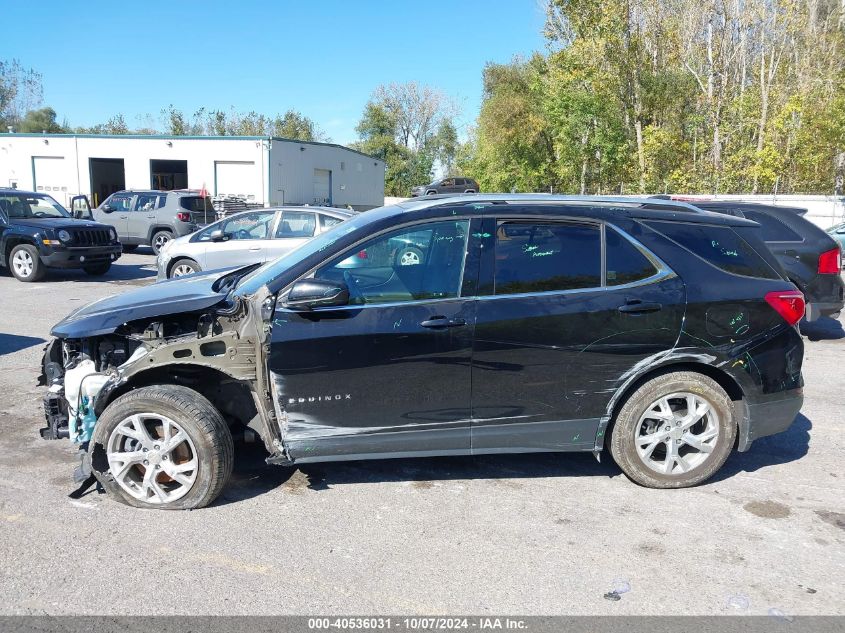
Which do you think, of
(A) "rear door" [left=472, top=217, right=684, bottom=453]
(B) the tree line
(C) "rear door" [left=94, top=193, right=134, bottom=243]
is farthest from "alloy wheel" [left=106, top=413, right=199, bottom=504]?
(B) the tree line

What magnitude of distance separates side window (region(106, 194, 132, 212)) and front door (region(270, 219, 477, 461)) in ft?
56.3

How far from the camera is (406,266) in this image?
405 centimetres

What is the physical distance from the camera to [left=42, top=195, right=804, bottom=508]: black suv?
383 cm

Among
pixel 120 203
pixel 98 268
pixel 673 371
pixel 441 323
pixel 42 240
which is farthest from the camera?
pixel 120 203

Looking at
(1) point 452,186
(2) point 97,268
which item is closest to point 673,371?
(2) point 97,268

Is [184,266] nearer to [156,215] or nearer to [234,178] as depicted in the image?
[156,215]

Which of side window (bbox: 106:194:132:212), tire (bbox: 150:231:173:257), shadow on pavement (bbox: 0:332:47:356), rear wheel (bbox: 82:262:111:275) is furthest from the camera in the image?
side window (bbox: 106:194:132:212)

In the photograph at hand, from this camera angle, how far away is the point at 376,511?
3.94 meters

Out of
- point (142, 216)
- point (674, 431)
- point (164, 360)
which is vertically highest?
point (142, 216)

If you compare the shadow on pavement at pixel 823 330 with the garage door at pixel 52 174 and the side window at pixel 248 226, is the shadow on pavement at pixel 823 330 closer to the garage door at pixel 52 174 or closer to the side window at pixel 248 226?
the side window at pixel 248 226

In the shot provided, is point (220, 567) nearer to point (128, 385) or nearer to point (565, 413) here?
point (128, 385)

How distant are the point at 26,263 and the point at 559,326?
42.1ft

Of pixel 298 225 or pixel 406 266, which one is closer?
pixel 406 266

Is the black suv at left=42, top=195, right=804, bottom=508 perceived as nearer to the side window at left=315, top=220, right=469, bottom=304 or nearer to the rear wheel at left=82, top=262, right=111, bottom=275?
the side window at left=315, top=220, right=469, bottom=304
